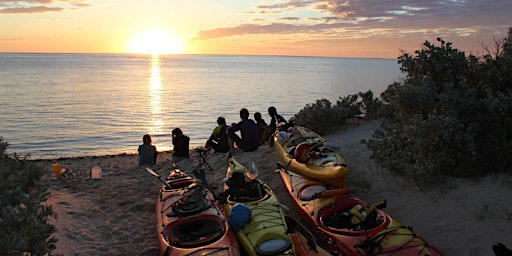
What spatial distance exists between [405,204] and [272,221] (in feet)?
9.16

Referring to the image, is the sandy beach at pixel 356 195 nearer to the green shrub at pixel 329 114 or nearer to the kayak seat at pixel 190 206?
the kayak seat at pixel 190 206

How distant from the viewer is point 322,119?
1417 cm

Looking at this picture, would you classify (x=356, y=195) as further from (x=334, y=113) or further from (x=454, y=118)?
(x=334, y=113)

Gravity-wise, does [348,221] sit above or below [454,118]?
below

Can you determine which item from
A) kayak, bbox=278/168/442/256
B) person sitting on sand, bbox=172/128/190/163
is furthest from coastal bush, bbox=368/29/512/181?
person sitting on sand, bbox=172/128/190/163

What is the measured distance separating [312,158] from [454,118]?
332cm

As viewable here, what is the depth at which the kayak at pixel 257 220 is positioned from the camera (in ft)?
18.2

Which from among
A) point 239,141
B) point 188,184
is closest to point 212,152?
point 239,141

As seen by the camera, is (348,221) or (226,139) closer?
(348,221)

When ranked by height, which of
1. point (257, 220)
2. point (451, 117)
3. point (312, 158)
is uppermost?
point (451, 117)

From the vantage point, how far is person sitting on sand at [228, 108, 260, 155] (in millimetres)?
12094

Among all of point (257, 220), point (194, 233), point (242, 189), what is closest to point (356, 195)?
point (242, 189)

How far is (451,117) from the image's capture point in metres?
7.26

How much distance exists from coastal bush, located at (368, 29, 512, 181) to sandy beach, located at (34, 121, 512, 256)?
1.27ft
